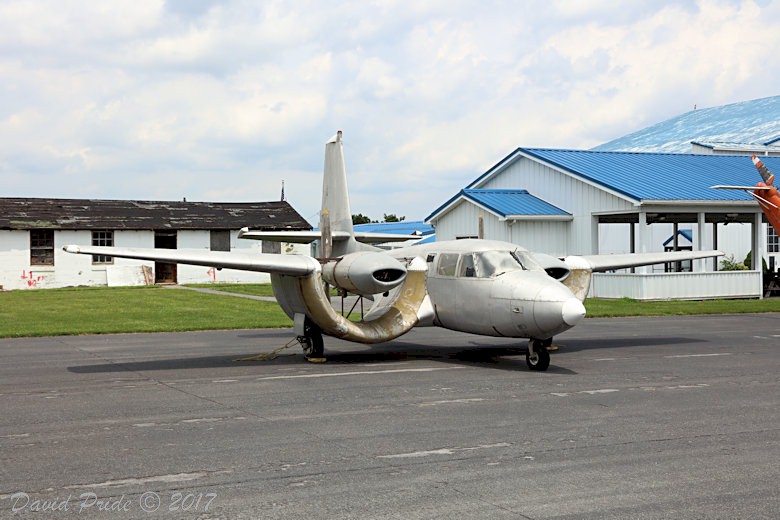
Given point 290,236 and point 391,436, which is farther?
point 290,236

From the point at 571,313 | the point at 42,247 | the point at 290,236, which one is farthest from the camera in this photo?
the point at 42,247

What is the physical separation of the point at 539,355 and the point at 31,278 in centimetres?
4089

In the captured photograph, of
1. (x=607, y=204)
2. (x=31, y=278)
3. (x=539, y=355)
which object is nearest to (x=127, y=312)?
(x=539, y=355)

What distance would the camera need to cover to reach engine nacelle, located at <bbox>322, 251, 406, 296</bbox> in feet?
54.0

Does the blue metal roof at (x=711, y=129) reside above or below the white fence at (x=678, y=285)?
above

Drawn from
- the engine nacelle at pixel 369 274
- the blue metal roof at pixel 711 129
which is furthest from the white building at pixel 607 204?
the blue metal roof at pixel 711 129

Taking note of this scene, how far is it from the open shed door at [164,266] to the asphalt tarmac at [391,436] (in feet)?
114

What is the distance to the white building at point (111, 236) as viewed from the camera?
163ft

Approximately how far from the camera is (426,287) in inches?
726

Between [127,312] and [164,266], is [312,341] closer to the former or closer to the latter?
[127,312]

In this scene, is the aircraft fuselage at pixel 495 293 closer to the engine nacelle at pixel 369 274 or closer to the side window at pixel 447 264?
the side window at pixel 447 264

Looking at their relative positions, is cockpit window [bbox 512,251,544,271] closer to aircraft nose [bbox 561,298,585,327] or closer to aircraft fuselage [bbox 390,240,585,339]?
aircraft fuselage [bbox 390,240,585,339]

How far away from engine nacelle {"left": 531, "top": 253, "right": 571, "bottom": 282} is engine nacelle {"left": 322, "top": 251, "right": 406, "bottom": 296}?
3712mm

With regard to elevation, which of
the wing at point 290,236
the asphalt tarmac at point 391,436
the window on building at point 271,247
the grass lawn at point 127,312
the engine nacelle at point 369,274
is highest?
the window on building at point 271,247
